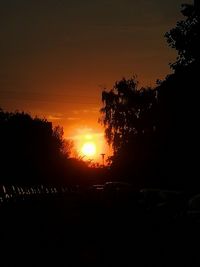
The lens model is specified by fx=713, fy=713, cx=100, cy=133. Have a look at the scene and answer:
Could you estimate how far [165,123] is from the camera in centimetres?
5881

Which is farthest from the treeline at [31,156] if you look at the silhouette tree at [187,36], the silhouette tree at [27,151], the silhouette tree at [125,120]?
the silhouette tree at [187,36]

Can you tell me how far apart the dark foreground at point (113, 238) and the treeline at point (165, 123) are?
1513 centimetres

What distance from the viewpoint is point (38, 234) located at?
22.6 m

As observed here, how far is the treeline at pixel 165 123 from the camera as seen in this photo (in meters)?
48.3

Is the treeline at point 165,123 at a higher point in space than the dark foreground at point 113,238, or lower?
higher

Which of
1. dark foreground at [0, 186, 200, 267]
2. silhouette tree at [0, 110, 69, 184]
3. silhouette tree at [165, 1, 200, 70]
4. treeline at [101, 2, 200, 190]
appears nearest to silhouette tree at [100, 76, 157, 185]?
treeline at [101, 2, 200, 190]

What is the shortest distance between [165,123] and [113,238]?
3827 centimetres

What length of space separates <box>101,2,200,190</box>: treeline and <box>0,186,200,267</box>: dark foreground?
49.7ft

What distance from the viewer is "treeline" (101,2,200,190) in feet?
159

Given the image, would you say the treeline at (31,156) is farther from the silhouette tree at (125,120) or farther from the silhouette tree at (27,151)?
the silhouette tree at (125,120)

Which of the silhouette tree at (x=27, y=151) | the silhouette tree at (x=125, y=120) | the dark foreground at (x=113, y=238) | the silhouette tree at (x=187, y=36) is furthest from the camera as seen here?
the silhouette tree at (x=27, y=151)

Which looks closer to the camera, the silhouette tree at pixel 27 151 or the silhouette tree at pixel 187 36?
the silhouette tree at pixel 187 36

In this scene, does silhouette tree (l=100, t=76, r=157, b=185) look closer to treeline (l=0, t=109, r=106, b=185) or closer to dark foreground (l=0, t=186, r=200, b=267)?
treeline (l=0, t=109, r=106, b=185)

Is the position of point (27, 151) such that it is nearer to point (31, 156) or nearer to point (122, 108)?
point (31, 156)
